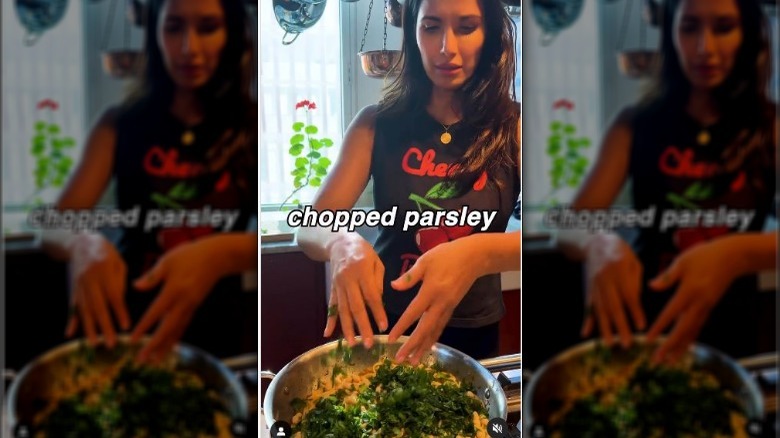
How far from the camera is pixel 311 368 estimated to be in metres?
2.91

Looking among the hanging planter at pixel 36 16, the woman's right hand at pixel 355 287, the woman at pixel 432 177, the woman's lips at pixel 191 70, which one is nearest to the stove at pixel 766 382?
the woman at pixel 432 177

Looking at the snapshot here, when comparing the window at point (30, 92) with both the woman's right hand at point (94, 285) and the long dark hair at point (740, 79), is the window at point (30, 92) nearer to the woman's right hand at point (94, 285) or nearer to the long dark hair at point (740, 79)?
the woman's right hand at point (94, 285)

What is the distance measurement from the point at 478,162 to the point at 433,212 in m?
0.25

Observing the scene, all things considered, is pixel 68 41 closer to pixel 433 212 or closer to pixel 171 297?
pixel 171 297

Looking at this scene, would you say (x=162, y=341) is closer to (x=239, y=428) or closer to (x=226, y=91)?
(x=239, y=428)

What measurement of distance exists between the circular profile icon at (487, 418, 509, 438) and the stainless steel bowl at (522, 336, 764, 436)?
0.39 feet

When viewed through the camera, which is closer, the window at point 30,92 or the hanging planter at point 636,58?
the window at point 30,92

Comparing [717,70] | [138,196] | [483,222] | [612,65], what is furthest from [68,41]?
[717,70]

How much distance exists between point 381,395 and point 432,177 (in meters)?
0.84

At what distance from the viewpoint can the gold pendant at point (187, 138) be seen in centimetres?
278

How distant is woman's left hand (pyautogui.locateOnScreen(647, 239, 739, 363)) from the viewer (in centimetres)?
296

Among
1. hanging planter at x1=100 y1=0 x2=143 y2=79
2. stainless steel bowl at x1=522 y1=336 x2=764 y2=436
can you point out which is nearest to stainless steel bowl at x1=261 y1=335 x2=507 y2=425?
stainless steel bowl at x1=522 y1=336 x2=764 y2=436

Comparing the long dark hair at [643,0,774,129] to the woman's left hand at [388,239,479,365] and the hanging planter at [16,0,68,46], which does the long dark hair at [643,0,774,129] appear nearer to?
the woman's left hand at [388,239,479,365]

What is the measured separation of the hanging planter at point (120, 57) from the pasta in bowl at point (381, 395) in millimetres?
1208
